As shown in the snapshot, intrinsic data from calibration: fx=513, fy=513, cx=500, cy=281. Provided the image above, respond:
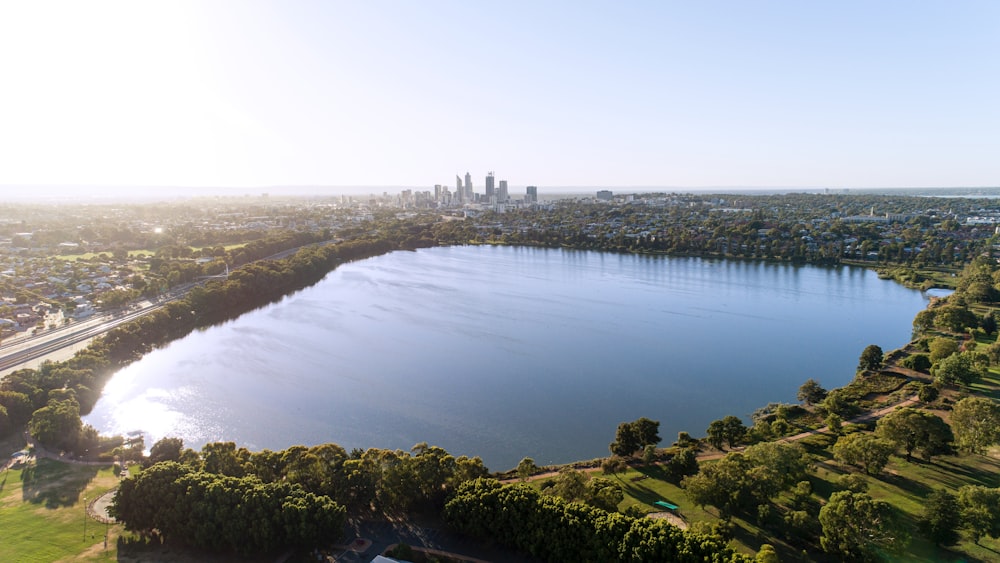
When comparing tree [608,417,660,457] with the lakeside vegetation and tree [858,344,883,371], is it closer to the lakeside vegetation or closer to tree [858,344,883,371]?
the lakeside vegetation

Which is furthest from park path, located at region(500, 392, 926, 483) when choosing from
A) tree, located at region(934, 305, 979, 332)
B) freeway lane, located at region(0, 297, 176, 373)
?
freeway lane, located at region(0, 297, 176, 373)

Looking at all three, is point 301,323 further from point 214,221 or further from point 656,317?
point 214,221

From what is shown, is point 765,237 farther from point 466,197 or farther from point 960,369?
A: point 466,197

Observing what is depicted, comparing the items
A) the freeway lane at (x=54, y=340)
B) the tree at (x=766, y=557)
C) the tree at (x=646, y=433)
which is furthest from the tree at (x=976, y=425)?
the freeway lane at (x=54, y=340)

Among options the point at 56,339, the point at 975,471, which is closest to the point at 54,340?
the point at 56,339

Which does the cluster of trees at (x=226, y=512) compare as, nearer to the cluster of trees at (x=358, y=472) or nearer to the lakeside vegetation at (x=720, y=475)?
the lakeside vegetation at (x=720, y=475)

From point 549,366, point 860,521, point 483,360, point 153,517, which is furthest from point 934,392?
point 153,517

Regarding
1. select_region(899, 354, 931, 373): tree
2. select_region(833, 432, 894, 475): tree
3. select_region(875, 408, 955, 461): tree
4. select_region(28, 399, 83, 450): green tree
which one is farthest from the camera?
select_region(899, 354, 931, 373): tree
